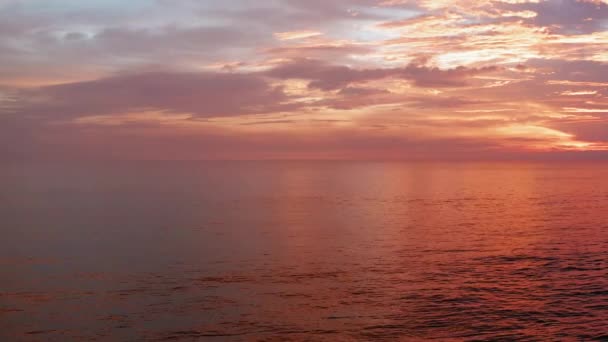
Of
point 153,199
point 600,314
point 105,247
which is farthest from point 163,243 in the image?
point 153,199

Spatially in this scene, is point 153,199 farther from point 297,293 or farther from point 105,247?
point 297,293

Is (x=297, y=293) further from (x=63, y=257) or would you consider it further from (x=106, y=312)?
(x=63, y=257)

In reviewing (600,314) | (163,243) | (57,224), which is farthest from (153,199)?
(600,314)

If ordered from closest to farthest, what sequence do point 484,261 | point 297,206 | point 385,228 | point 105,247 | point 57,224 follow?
point 484,261, point 105,247, point 385,228, point 57,224, point 297,206

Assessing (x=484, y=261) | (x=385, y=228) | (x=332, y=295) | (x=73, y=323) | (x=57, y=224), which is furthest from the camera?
(x=57, y=224)

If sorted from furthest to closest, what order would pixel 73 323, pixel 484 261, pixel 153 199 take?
pixel 153 199 < pixel 484 261 < pixel 73 323

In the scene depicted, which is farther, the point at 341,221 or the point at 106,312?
the point at 341,221

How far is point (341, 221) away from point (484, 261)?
3039 centimetres

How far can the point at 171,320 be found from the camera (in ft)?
101

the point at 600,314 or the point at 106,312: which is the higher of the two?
the point at 106,312

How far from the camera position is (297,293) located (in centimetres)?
3650

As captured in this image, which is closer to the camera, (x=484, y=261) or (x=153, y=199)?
(x=484, y=261)

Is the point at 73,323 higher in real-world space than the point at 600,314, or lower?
higher

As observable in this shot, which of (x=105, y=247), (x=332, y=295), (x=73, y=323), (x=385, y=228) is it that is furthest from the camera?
(x=385, y=228)
